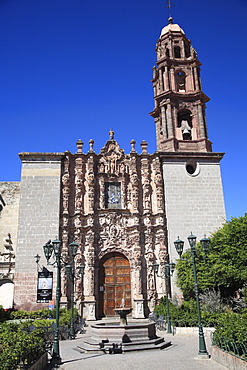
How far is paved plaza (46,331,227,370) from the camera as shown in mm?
9141

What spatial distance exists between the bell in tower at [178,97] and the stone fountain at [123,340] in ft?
54.4

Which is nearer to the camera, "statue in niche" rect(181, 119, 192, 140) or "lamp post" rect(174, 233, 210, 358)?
"lamp post" rect(174, 233, 210, 358)

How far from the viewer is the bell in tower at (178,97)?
88.3 feet

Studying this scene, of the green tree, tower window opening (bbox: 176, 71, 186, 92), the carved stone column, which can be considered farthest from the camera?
tower window opening (bbox: 176, 71, 186, 92)

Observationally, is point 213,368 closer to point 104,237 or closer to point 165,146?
point 104,237

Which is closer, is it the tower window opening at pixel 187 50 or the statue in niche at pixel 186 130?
the statue in niche at pixel 186 130

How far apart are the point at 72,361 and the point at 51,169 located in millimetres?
16593

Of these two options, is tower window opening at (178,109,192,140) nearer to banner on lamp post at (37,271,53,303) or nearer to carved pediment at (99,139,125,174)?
carved pediment at (99,139,125,174)

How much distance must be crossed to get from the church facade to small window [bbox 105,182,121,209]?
75mm

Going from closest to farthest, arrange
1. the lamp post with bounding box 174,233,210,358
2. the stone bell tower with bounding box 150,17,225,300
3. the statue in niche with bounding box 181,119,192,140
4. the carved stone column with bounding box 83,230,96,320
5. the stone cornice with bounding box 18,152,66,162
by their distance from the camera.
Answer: the lamp post with bounding box 174,233,210,358 < the carved stone column with bounding box 83,230,96,320 < the stone bell tower with bounding box 150,17,225,300 < the stone cornice with bounding box 18,152,66,162 < the statue in niche with bounding box 181,119,192,140

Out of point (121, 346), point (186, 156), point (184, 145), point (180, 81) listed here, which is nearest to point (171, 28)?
point (180, 81)

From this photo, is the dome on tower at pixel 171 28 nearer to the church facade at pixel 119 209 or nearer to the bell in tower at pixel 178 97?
the bell in tower at pixel 178 97

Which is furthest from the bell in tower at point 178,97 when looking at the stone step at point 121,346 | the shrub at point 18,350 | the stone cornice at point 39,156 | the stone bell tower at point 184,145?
the shrub at point 18,350

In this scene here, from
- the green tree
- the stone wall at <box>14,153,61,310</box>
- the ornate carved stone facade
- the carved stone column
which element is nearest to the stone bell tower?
the ornate carved stone facade
